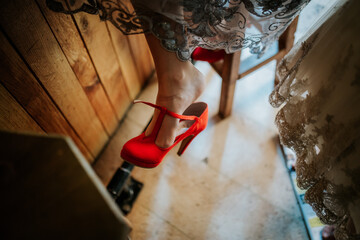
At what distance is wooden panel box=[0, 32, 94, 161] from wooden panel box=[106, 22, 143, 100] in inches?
13.9

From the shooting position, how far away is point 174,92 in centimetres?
66

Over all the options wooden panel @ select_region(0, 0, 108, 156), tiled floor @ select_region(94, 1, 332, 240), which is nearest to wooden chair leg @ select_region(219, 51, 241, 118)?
tiled floor @ select_region(94, 1, 332, 240)

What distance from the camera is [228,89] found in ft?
3.16

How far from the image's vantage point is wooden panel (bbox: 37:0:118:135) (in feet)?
1.96

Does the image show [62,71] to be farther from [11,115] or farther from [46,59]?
[11,115]

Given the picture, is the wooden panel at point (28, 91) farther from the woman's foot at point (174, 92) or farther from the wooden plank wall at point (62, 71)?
the woman's foot at point (174, 92)

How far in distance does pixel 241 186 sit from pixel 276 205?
0.16m

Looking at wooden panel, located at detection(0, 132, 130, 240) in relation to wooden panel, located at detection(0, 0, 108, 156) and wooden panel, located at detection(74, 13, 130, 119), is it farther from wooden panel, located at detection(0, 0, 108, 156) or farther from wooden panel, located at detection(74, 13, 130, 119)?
wooden panel, located at detection(74, 13, 130, 119)

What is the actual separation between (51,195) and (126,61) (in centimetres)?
81

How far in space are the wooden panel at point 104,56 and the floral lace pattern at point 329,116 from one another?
63 centimetres

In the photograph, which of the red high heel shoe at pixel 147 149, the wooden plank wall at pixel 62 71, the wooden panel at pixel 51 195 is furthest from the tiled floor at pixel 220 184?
the wooden panel at pixel 51 195

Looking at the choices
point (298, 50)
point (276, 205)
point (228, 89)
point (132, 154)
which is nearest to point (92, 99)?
point (132, 154)

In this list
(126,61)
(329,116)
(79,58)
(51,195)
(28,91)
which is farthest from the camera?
(126,61)

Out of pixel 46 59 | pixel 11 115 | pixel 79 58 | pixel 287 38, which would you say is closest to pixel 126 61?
pixel 79 58
